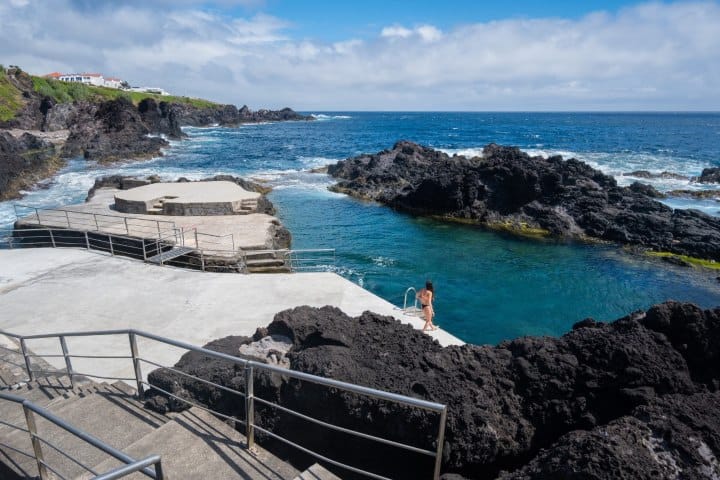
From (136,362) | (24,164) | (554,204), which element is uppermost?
(136,362)

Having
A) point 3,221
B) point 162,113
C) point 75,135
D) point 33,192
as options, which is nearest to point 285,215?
point 3,221

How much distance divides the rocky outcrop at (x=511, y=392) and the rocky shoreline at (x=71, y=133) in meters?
35.0

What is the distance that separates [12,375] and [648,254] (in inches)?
1017

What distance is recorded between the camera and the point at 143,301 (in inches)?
430

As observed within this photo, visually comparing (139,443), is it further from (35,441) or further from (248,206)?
(248,206)

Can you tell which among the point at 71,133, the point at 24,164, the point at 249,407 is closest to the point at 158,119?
the point at 71,133

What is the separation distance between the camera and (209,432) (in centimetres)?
466

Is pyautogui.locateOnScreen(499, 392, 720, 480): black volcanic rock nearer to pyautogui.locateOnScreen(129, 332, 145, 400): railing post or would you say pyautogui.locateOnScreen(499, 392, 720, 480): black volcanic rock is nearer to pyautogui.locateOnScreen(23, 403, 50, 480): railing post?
pyautogui.locateOnScreen(23, 403, 50, 480): railing post

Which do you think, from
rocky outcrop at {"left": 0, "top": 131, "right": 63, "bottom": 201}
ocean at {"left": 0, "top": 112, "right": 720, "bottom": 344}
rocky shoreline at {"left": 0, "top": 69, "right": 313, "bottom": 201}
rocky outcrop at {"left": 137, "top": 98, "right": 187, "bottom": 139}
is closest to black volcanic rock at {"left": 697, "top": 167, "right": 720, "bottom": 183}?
ocean at {"left": 0, "top": 112, "right": 720, "bottom": 344}

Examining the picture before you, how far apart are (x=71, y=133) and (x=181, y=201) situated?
51604mm

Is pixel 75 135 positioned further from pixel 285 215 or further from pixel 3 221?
pixel 285 215

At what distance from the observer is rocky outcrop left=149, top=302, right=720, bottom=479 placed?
441 centimetres

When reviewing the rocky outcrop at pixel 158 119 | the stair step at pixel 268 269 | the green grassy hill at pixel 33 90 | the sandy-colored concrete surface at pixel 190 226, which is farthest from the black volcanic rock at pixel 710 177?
the green grassy hill at pixel 33 90

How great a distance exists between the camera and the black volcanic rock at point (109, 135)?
168 ft
